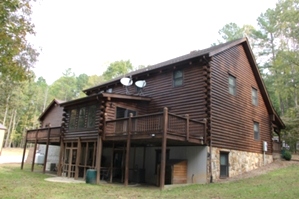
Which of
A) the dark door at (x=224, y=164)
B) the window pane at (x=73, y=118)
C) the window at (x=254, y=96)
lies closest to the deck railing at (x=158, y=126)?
the dark door at (x=224, y=164)

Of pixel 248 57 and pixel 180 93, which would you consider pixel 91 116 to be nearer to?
pixel 180 93

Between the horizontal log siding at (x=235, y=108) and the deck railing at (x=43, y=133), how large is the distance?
11.1 m

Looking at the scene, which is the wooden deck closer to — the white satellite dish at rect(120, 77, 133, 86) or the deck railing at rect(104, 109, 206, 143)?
the white satellite dish at rect(120, 77, 133, 86)

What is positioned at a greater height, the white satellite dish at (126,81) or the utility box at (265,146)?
the white satellite dish at (126,81)

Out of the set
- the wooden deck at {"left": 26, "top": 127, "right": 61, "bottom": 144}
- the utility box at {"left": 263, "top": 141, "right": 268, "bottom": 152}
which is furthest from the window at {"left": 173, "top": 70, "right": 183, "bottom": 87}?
the wooden deck at {"left": 26, "top": 127, "right": 61, "bottom": 144}

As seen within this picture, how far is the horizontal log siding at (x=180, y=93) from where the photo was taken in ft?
44.7

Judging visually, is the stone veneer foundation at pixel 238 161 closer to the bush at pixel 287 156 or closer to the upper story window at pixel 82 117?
the bush at pixel 287 156

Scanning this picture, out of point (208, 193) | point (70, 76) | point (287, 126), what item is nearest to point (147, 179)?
point (208, 193)

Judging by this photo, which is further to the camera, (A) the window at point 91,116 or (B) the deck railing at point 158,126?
(A) the window at point 91,116

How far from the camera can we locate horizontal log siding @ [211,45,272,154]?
13891 mm

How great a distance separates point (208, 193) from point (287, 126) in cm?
1704

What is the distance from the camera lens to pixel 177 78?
1499 cm

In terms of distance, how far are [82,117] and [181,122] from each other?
7.09 m

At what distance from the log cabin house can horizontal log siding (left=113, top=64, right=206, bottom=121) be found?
0.17 ft
